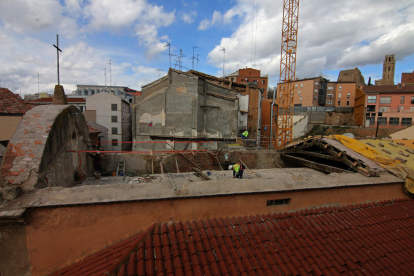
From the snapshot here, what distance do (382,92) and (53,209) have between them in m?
55.1

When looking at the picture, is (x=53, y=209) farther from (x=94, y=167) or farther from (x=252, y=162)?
(x=252, y=162)

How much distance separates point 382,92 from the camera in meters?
42.8

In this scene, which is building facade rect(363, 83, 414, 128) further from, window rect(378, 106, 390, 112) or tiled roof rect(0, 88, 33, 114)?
tiled roof rect(0, 88, 33, 114)

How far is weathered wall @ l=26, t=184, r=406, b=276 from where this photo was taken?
444 cm

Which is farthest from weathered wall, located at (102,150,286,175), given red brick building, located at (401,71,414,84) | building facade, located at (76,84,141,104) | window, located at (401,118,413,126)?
red brick building, located at (401,71,414,84)

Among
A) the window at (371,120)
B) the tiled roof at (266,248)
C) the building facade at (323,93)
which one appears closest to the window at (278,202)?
the tiled roof at (266,248)

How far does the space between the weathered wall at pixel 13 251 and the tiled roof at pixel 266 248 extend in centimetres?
74

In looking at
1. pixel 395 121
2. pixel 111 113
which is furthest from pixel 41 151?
pixel 395 121

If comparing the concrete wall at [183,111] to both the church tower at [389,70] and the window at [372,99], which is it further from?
the church tower at [389,70]

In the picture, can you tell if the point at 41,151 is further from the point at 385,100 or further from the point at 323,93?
the point at 323,93

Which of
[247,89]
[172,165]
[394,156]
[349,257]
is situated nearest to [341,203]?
[349,257]

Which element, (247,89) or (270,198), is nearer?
(270,198)

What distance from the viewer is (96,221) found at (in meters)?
4.68

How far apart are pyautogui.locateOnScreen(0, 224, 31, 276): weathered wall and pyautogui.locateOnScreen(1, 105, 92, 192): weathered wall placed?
0.86 m
